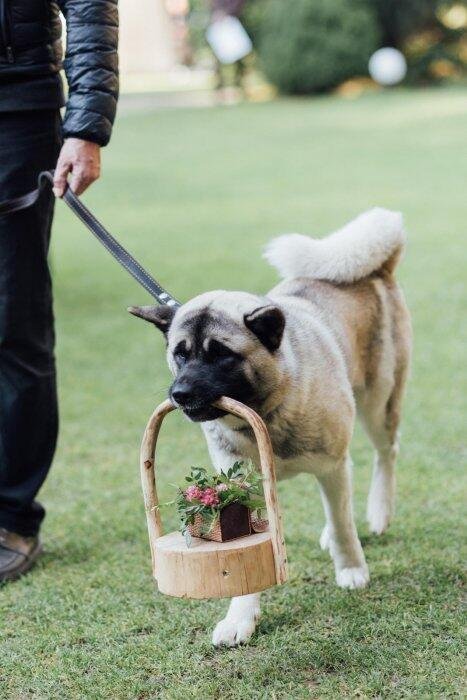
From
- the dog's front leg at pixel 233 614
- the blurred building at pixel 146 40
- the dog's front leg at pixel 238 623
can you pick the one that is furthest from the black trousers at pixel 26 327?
the blurred building at pixel 146 40

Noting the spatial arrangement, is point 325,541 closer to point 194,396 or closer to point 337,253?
point 337,253

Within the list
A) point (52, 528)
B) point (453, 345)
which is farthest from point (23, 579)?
point (453, 345)

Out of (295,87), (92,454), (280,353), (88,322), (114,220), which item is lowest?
(295,87)

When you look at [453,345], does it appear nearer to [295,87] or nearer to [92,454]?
[92,454]

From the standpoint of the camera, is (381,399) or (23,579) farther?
(381,399)

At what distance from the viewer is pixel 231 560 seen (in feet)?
8.84

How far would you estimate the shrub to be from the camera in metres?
29.5

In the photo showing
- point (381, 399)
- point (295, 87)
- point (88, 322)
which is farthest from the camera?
point (295, 87)

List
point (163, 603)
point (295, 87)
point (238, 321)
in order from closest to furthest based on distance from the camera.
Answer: point (238, 321)
point (163, 603)
point (295, 87)

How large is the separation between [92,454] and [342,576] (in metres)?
2.16

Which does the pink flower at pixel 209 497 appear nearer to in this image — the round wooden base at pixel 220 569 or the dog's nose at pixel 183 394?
the round wooden base at pixel 220 569

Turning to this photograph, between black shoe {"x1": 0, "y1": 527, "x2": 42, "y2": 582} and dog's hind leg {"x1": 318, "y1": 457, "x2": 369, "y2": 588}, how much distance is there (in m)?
1.16

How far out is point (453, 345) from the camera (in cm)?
712

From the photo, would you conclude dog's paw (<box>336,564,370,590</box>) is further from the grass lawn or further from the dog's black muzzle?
the dog's black muzzle
